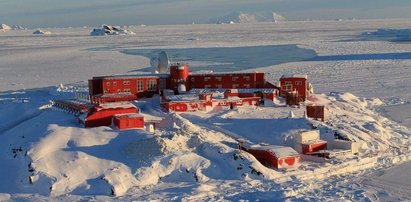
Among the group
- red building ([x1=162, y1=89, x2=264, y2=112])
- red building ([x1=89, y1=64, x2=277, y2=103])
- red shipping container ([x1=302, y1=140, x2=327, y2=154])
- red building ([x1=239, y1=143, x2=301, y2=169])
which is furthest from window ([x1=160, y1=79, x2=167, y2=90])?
red shipping container ([x1=302, y1=140, x2=327, y2=154])

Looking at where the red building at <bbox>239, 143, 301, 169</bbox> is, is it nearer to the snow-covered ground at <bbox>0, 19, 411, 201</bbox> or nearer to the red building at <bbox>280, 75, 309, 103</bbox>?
the snow-covered ground at <bbox>0, 19, 411, 201</bbox>

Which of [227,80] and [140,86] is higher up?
[227,80]

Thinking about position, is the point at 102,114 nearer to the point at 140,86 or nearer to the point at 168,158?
the point at 168,158

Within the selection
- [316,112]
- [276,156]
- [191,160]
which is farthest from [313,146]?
[191,160]

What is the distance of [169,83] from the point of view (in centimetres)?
2138

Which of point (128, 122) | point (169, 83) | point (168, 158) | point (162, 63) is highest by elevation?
point (162, 63)

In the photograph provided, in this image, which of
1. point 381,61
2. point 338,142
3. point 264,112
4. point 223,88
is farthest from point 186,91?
point 381,61

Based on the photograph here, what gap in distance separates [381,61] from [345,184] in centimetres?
2486

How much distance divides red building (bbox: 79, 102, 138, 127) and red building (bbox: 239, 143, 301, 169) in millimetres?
3728

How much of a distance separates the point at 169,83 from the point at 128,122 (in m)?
5.64

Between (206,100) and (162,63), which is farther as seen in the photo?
(162,63)

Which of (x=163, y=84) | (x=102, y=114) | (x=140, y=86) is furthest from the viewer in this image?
(x=163, y=84)

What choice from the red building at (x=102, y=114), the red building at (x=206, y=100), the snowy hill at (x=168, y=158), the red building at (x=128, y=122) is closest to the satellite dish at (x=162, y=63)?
the red building at (x=206, y=100)

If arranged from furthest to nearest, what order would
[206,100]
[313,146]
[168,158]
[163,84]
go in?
1. [163,84]
2. [206,100]
3. [313,146]
4. [168,158]
